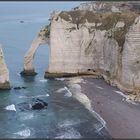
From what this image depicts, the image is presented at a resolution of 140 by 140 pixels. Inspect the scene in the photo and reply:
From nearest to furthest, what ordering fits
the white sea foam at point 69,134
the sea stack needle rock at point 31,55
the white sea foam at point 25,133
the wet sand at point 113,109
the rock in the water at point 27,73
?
the white sea foam at point 69,134, the white sea foam at point 25,133, the wet sand at point 113,109, the sea stack needle rock at point 31,55, the rock in the water at point 27,73

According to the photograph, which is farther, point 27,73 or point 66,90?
point 27,73

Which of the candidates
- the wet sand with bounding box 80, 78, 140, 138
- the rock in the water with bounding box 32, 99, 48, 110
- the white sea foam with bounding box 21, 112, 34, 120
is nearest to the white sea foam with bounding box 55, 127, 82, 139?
the wet sand with bounding box 80, 78, 140, 138

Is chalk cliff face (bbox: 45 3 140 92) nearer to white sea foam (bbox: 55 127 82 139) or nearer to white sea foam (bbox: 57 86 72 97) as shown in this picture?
white sea foam (bbox: 57 86 72 97)

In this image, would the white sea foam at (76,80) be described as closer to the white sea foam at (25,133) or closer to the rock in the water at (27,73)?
the rock in the water at (27,73)

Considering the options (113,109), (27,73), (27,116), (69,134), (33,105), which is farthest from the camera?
(27,73)

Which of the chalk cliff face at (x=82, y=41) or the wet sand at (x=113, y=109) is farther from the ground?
the chalk cliff face at (x=82, y=41)

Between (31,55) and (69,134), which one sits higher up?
(31,55)


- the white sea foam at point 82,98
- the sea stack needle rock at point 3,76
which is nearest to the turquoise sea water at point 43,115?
the white sea foam at point 82,98

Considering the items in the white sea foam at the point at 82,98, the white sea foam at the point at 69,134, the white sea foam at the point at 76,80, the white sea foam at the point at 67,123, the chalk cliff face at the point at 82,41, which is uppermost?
the chalk cliff face at the point at 82,41

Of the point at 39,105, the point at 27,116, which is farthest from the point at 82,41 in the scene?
the point at 27,116

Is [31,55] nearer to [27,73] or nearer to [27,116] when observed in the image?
[27,73]
